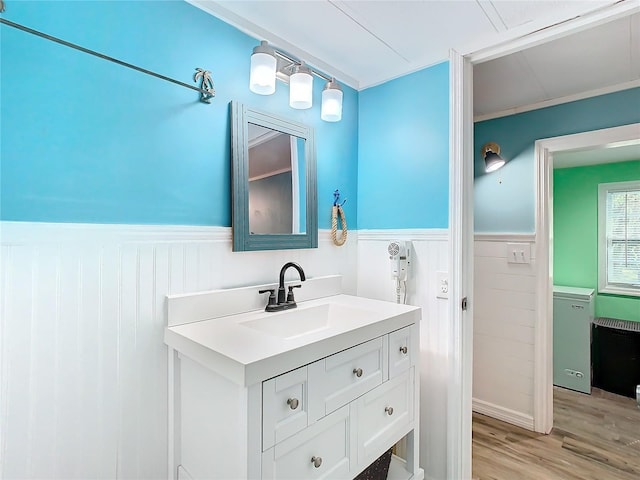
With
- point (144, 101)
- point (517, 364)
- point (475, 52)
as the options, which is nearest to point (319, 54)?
point (475, 52)

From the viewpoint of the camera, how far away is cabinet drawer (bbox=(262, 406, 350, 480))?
96 centimetres

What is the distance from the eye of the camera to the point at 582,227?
3.55 m

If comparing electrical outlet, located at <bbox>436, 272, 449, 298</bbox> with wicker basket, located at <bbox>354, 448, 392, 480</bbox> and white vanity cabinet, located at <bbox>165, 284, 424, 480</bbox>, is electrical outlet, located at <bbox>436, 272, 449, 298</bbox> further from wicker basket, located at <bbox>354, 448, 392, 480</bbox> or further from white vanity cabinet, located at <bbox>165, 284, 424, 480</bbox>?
wicker basket, located at <bbox>354, 448, 392, 480</bbox>

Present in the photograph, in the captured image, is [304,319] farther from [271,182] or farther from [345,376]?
[271,182]

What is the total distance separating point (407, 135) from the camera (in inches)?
72.1

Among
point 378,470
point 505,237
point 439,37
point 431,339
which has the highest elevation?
point 439,37

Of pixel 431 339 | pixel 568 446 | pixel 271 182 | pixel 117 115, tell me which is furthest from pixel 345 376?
pixel 568 446

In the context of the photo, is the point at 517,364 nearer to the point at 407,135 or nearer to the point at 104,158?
the point at 407,135

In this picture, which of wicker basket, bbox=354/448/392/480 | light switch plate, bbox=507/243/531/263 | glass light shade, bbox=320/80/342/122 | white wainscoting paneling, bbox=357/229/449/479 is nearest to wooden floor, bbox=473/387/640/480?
white wainscoting paneling, bbox=357/229/449/479

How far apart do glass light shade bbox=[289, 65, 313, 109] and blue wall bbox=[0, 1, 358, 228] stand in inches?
5.8

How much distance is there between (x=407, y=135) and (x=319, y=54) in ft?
1.99

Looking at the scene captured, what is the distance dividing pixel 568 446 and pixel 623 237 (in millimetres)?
2312

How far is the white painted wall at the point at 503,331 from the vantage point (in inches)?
93.2

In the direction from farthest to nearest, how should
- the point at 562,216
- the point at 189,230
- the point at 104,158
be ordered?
1. the point at 562,216
2. the point at 189,230
3. the point at 104,158
